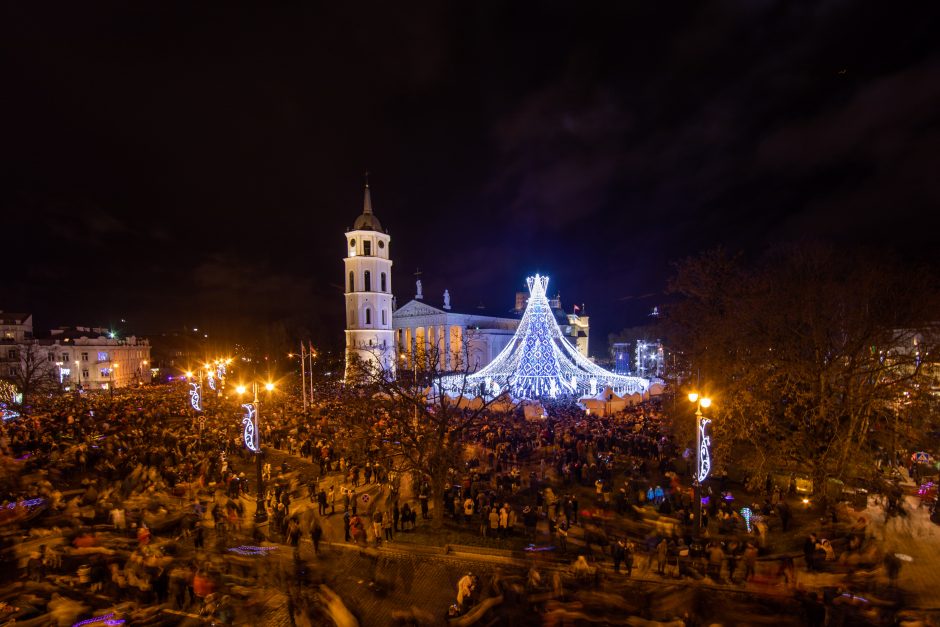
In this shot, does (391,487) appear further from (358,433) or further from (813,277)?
(813,277)

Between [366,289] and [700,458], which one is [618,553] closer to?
[700,458]

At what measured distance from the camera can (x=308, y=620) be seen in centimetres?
849

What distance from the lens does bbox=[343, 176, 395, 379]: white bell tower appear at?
52.6 meters

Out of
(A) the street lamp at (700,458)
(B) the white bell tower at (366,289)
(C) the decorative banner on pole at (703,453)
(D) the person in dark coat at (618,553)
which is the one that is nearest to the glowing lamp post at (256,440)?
(D) the person in dark coat at (618,553)

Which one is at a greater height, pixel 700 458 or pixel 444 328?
pixel 444 328

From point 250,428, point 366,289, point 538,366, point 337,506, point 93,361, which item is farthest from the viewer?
point 93,361

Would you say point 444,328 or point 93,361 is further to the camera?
point 444,328

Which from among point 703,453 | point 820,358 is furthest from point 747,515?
point 820,358

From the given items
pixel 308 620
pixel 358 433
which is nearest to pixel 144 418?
pixel 358 433

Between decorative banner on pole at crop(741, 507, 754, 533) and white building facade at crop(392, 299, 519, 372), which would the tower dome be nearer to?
white building facade at crop(392, 299, 519, 372)

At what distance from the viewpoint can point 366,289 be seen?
53.4m

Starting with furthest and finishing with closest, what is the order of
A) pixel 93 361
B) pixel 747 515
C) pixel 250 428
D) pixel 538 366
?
pixel 93 361, pixel 538 366, pixel 250 428, pixel 747 515

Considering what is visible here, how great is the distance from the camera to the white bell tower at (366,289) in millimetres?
52625

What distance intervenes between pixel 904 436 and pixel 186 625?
1825 centimetres
